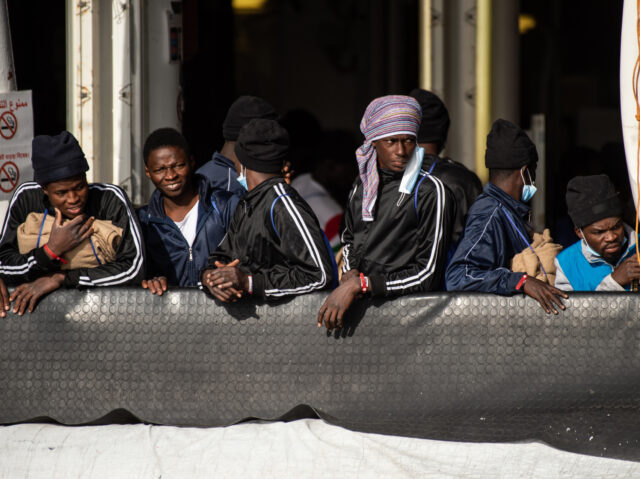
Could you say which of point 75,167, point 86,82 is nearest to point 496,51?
point 86,82

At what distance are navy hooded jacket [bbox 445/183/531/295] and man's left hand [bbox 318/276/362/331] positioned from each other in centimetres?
46

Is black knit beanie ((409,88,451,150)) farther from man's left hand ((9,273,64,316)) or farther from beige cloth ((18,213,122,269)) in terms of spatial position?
man's left hand ((9,273,64,316))

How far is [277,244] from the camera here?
431 cm

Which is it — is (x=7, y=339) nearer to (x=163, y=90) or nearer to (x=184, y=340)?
(x=184, y=340)

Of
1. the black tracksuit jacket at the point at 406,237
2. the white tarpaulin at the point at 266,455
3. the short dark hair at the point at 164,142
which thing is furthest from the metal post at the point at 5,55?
the black tracksuit jacket at the point at 406,237

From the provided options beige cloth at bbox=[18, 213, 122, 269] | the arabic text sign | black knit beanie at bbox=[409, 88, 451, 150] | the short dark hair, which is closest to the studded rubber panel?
beige cloth at bbox=[18, 213, 122, 269]

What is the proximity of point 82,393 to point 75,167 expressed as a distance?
1052 millimetres

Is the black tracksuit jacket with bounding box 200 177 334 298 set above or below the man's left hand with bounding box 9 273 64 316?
above

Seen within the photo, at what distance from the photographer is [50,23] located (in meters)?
7.14

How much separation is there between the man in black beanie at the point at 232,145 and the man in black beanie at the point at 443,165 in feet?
2.79

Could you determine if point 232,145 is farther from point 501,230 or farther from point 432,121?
point 501,230

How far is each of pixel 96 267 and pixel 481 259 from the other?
178 centimetres

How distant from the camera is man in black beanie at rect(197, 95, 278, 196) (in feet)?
17.1

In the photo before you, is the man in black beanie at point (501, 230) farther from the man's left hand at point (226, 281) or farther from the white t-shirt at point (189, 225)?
the white t-shirt at point (189, 225)
